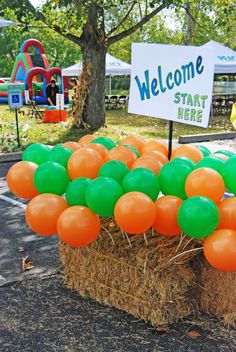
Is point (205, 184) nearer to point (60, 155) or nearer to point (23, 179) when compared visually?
point (60, 155)

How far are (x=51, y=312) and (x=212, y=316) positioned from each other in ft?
4.23

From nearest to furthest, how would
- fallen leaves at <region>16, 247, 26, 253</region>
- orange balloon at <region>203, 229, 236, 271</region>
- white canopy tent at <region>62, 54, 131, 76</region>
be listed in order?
orange balloon at <region>203, 229, 236, 271</region> < fallen leaves at <region>16, 247, 26, 253</region> < white canopy tent at <region>62, 54, 131, 76</region>

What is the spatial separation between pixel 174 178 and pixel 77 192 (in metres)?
0.76

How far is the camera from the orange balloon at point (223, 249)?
10.2 ft

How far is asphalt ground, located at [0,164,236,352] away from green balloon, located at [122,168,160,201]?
102cm

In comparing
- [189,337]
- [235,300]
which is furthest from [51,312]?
[235,300]

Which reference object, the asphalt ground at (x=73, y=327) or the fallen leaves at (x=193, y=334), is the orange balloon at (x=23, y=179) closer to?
the asphalt ground at (x=73, y=327)

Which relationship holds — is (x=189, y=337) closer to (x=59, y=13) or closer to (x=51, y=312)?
(x=51, y=312)

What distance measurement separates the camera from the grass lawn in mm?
11609

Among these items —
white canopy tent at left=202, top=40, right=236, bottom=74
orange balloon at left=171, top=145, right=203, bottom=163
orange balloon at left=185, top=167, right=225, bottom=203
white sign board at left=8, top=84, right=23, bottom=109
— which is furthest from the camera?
white canopy tent at left=202, top=40, right=236, bottom=74

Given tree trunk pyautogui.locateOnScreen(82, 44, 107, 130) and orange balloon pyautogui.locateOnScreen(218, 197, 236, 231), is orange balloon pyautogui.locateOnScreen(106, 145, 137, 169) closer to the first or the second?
orange balloon pyautogui.locateOnScreen(218, 197, 236, 231)

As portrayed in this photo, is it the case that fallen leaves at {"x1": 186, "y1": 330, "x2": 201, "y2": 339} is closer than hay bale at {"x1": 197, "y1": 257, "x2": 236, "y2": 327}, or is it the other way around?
fallen leaves at {"x1": 186, "y1": 330, "x2": 201, "y2": 339}

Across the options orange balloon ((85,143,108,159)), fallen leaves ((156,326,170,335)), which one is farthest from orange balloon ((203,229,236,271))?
orange balloon ((85,143,108,159))

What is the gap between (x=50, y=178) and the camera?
380 cm
